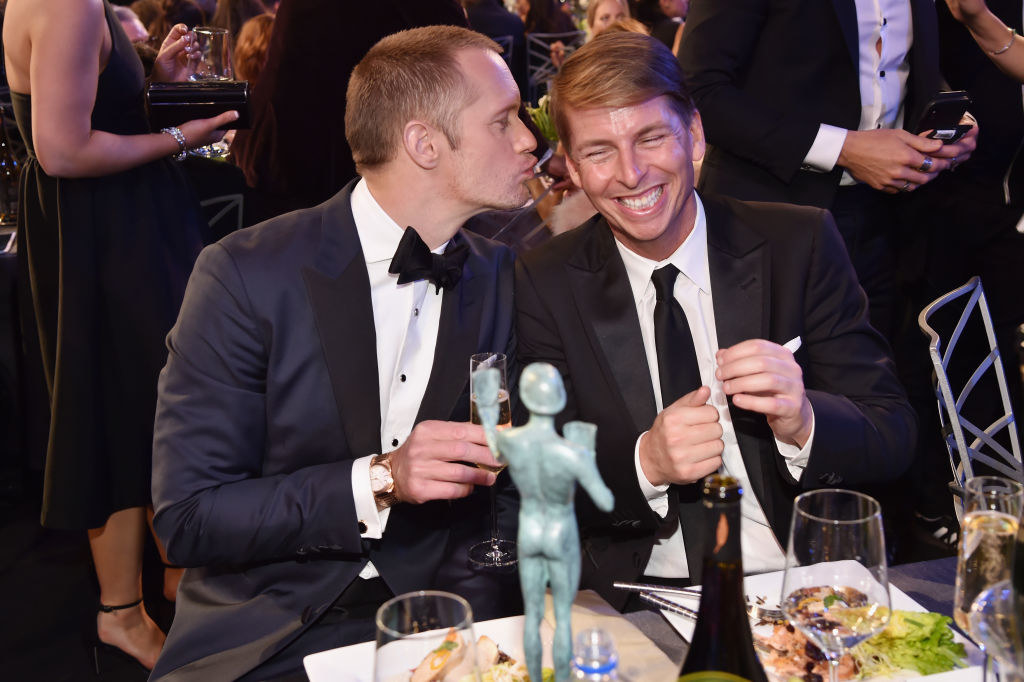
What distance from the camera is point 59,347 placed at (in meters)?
2.90

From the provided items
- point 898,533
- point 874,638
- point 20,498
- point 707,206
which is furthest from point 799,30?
point 20,498

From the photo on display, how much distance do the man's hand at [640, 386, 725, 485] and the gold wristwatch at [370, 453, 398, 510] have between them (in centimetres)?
45

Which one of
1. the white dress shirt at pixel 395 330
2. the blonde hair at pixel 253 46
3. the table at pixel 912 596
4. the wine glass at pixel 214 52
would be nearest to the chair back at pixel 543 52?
the blonde hair at pixel 253 46

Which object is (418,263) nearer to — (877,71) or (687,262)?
(687,262)

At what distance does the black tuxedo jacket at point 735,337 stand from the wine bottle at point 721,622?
2.29ft

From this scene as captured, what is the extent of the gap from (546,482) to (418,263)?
3.70 ft

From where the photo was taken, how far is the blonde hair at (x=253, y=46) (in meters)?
4.46

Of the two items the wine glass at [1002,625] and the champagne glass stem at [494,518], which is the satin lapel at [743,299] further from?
the wine glass at [1002,625]

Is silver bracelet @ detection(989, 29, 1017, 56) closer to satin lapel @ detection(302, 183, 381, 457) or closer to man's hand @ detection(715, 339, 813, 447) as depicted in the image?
man's hand @ detection(715, 339, 813, 447)

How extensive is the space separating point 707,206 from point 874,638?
1.08 metres

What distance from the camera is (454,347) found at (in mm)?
1943

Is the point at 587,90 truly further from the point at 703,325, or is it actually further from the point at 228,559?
the point at 228,559

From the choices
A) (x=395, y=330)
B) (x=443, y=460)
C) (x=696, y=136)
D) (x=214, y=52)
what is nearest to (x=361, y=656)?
(x=443, y=460)

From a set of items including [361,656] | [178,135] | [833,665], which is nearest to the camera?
[833,665]
